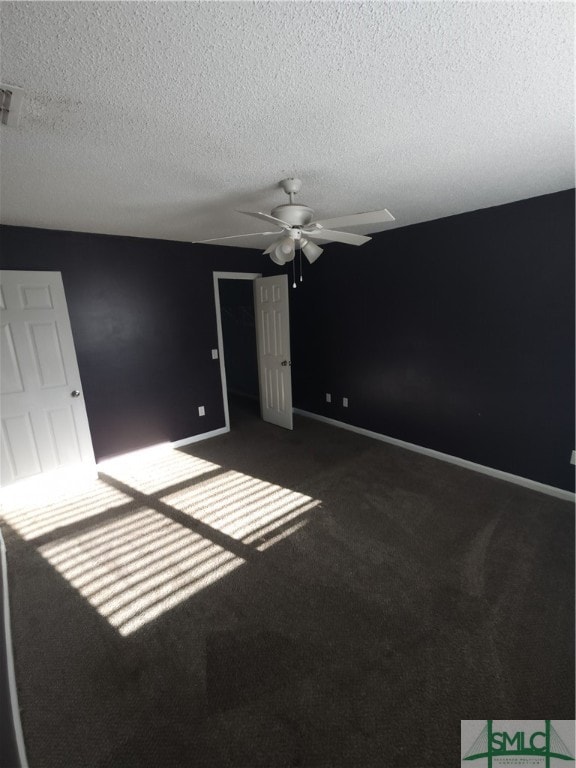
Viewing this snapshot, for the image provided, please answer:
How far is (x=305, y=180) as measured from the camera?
2.08 metres

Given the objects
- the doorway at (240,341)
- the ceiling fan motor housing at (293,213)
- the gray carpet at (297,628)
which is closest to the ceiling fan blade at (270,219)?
the ceiling fan motor housing at (293,213)

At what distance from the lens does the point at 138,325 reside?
3.71 meters

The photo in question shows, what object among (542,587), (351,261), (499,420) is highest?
(351,261)

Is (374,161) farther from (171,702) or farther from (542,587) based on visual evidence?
(171,702)

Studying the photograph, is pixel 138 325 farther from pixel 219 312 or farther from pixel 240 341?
pixel 240 341

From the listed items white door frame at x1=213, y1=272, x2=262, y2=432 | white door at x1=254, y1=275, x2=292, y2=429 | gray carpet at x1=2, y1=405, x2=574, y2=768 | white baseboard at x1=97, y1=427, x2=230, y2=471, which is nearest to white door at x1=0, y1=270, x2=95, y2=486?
white baseboard at x1=97, y1=427, x2=230, y2=471

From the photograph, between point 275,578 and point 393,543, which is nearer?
point 275,578

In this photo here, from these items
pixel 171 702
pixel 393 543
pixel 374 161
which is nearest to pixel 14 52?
pixel 374 161

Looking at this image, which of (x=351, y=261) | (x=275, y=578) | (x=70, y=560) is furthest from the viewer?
(x=351, y=261)

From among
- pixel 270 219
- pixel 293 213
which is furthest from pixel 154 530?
pixel 293 213

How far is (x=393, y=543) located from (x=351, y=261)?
123 inches

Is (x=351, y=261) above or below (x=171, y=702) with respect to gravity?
above

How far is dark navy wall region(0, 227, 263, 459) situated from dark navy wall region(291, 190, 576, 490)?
1.63 m

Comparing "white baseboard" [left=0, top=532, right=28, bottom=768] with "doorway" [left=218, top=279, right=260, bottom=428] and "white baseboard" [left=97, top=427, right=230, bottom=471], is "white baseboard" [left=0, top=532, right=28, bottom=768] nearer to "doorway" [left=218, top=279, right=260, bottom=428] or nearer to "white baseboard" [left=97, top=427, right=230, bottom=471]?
"white baseboard" [left=97, top=427, right=230, bottom=471]
